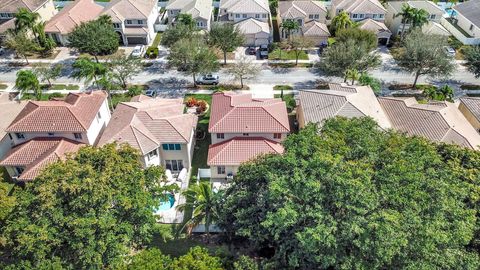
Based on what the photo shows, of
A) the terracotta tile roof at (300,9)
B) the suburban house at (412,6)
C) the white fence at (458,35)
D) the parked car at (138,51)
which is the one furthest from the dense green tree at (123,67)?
the white fence at (458,35)

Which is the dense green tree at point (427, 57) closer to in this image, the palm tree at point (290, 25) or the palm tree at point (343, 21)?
the palm tree at point (343, 21)

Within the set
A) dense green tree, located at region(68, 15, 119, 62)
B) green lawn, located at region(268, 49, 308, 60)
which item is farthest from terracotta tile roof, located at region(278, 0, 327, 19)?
dense green tree, located at region(68, 15, 119, 62)

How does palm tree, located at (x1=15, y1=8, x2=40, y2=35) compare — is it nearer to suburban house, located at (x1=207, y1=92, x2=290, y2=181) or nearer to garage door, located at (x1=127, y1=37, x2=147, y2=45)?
garage door, located at (x1=127, y1=37, x2=147, y2=45)

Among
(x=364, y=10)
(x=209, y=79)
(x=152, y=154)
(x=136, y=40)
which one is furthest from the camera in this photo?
(x=136, y=40)

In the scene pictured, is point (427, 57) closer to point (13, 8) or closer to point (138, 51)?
point (138, 51)

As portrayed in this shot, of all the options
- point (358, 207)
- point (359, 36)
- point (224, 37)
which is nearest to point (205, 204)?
point (358, 207)

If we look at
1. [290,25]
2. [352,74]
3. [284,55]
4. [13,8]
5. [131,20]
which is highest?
[13,8]
